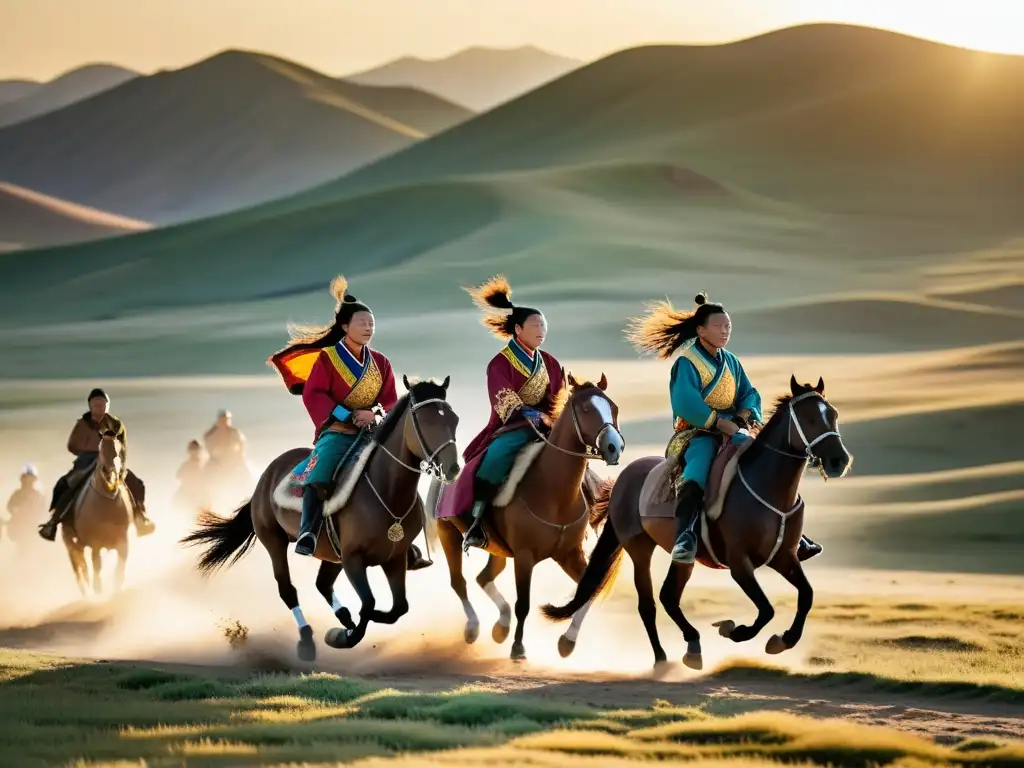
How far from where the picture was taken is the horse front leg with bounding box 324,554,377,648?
1650 centimetres

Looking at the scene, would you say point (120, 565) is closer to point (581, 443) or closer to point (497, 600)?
point (497, 600)

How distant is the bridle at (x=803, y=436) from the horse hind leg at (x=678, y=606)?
1.48 meters

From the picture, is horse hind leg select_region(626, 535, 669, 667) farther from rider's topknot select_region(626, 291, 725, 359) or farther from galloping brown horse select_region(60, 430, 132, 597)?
galloping brown horse select_region(60, 430, 132, 597)

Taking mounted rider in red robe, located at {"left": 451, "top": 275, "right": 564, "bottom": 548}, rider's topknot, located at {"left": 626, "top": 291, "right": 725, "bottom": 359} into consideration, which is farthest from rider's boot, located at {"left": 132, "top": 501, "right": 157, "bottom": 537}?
rider's topknot, located at {"left": 626, "top": 291, "right": 725, "bottom": 359}

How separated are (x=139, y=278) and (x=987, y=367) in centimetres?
9270

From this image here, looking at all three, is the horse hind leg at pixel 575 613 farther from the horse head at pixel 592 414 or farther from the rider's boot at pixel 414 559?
the horse head at pixel 592 414

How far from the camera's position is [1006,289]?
9088 cm

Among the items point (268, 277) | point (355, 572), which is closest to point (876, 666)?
point (355, 572)

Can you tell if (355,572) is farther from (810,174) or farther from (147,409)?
(810,174)

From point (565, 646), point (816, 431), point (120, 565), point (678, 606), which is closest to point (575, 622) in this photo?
point (565, 646)

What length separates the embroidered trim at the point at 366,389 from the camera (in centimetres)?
1738

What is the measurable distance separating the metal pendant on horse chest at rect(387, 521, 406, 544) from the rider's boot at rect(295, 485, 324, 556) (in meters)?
0.82

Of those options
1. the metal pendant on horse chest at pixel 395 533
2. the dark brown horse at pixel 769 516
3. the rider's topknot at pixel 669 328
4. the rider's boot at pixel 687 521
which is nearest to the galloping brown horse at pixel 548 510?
the rider's topknot at pixel 669 328

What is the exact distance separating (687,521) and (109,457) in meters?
9.61
